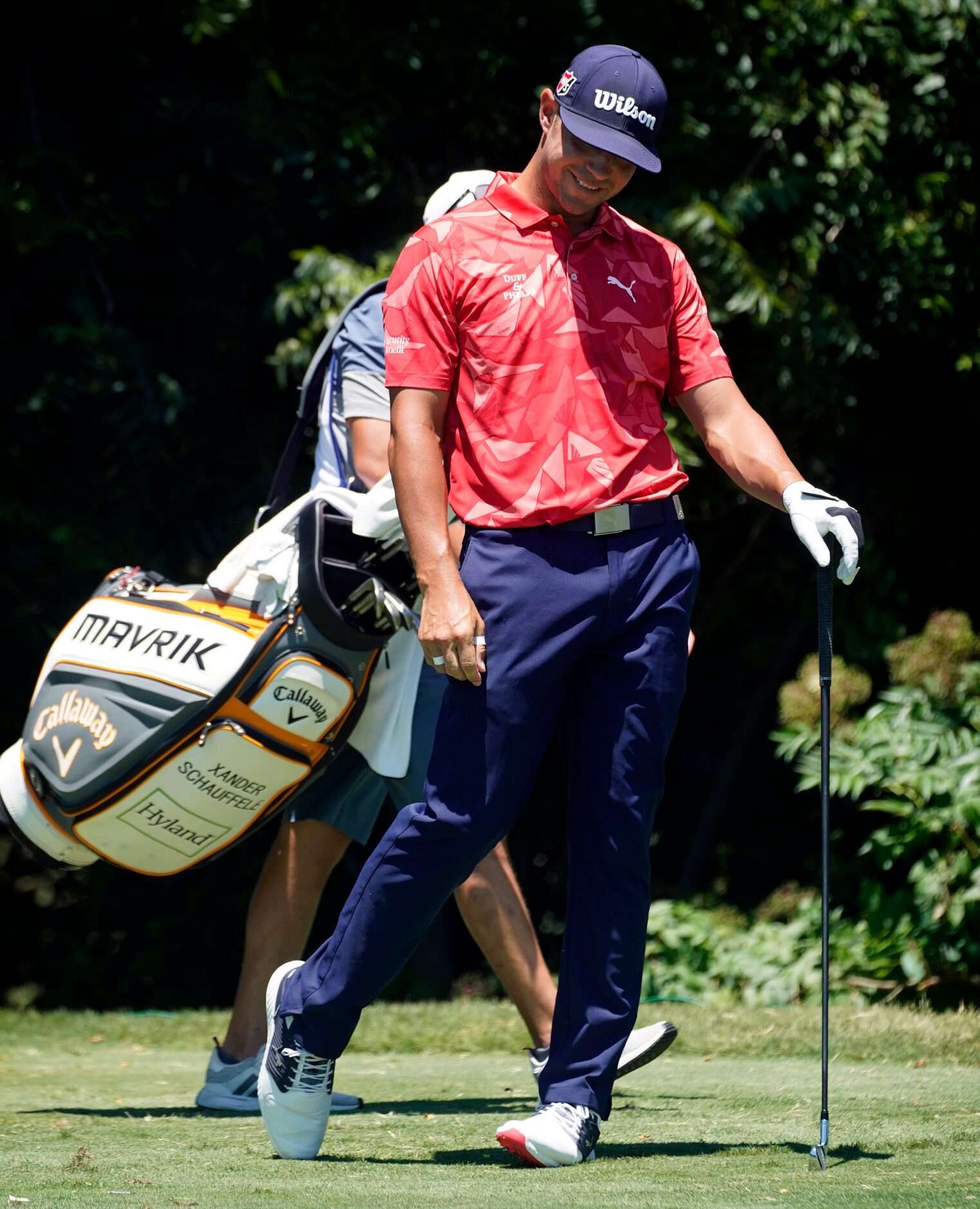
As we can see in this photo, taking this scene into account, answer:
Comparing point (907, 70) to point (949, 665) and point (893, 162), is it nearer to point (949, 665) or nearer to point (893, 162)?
point (893, 162)

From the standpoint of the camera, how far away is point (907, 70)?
20.5ft

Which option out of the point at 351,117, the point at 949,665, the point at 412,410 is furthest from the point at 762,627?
the point at 412,410

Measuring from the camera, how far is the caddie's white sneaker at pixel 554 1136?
2547mm

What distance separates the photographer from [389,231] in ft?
21.7

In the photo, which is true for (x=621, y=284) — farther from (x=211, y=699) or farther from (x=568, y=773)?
(x=211, y=699)

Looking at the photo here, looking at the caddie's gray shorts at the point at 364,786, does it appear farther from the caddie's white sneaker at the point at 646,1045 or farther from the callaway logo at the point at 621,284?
the callaway logo at the point at 621,284

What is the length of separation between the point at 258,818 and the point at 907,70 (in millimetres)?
4508

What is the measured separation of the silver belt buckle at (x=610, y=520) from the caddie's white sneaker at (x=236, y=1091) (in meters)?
1.59

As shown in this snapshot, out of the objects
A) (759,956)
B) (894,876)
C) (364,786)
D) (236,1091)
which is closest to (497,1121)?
(236,1091)

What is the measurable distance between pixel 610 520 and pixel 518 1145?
1030mm

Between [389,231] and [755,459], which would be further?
[389,231]

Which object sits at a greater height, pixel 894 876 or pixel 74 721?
pixel 74 721

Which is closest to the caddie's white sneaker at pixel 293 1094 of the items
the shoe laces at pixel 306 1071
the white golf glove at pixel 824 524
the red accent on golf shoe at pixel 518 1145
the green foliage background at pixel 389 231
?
the shoe laces at pixel 306 1071

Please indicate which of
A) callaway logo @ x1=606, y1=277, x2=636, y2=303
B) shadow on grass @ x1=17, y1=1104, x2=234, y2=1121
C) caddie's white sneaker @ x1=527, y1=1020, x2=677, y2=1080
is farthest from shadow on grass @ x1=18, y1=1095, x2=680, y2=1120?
callaway logo @ x1=606, y1=277, x2=636, y2=303
